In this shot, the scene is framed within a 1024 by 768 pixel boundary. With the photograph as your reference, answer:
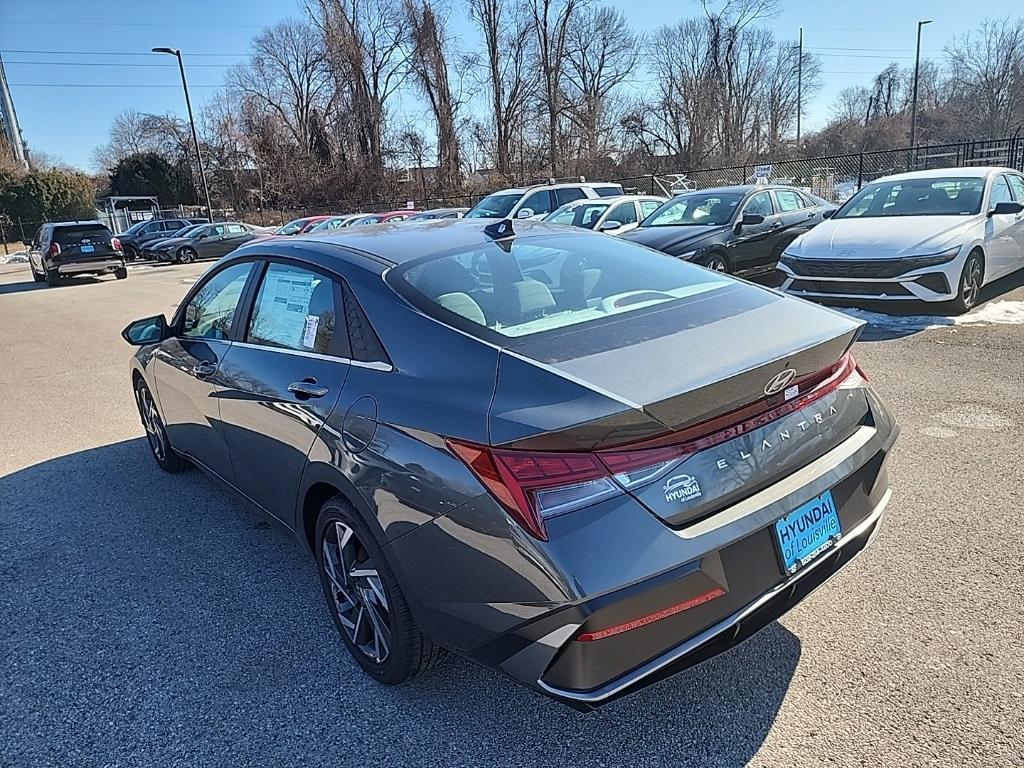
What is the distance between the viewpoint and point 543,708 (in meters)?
2.41

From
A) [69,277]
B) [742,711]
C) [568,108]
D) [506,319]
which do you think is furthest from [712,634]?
[568,108]

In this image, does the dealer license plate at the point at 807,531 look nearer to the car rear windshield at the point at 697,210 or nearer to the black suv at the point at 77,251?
the car rear windshield at the point at 697,210

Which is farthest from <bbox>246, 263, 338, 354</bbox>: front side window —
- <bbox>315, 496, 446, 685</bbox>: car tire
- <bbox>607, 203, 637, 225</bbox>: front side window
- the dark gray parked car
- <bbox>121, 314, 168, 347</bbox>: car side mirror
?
the dark gray parked car

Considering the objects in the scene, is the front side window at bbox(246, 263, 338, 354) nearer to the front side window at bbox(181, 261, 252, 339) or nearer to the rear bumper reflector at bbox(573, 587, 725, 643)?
the front side window at bbox(181, 261, 252, 339)

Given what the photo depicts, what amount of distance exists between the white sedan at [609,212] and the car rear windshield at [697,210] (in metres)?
1.28

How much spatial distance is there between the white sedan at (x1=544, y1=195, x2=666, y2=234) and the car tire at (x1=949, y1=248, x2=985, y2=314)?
5.75 metres

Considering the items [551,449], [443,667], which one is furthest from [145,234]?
[551,449]

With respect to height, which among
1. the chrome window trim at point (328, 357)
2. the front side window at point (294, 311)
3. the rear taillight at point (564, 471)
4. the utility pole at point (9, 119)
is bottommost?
the rear taillight at point (564, 471)

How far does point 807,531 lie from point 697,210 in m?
9.32

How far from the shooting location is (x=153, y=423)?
190 inches

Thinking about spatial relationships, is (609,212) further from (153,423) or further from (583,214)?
(153,423)

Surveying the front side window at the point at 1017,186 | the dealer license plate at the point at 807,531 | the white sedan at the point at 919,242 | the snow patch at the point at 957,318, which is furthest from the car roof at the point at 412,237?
the front side window at the point at 1017,186

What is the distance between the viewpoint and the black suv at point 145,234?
28752 mm

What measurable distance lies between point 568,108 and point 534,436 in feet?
131
